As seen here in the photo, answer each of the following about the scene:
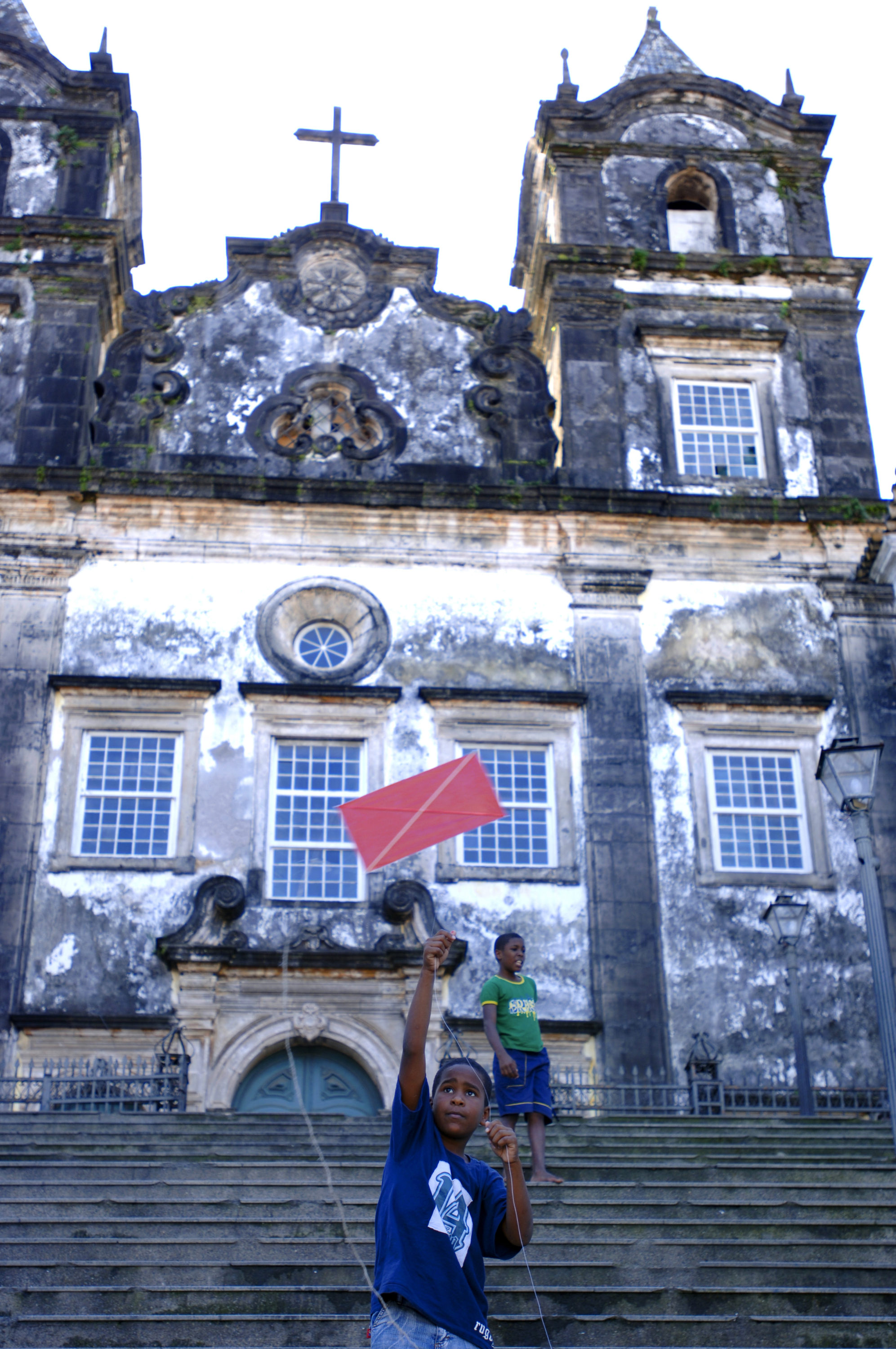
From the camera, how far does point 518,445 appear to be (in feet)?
64.5

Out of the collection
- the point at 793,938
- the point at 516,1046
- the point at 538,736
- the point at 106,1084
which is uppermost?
the point at 538,736

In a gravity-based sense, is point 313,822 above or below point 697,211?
below

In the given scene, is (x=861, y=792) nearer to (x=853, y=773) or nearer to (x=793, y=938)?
(x=853, y=773)

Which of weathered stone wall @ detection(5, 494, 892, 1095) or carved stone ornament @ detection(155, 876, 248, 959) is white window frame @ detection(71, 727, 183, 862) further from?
carved stone ornament @ detection(155, 876, 248, 959)

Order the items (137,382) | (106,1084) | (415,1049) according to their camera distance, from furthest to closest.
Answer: (137,382) → (106,1084) → (415,1049)

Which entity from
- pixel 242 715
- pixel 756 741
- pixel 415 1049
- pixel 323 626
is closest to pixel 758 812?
pixel 756 741

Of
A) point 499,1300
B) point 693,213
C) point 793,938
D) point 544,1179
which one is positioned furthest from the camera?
point 693,213

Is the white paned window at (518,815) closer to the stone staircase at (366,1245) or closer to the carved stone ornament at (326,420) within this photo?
the carved stone ornament at (326,420)

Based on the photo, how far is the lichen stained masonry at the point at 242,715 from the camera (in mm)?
16406

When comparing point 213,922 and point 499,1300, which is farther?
point 213,922

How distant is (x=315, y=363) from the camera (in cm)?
2019

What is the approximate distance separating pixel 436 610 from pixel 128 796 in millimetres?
4266

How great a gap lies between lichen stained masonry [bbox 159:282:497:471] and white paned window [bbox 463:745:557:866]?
13.3 ft

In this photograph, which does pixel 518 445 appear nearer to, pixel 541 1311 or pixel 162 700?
pixel 162 700
